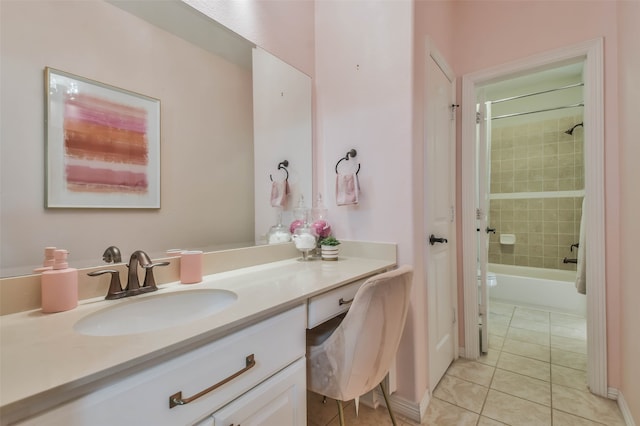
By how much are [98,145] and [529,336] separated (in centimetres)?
324

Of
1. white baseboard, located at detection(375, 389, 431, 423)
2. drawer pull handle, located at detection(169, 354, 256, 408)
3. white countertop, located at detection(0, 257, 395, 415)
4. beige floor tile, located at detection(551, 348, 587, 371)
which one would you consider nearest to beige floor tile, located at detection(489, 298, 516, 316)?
beige floor tile, located at detection(551, 348, 587, 371)

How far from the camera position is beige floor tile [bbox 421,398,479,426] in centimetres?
143

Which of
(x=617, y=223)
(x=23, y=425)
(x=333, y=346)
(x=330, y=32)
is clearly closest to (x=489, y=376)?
(x=617, y=223)

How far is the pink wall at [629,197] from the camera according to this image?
51.0 inches

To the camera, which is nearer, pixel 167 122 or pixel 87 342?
pixel 87 342

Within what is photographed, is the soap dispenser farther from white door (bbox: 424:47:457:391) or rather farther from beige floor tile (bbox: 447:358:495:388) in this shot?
beige floor tile (bbox: 447:358:495:388)

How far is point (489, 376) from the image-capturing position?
1832mm

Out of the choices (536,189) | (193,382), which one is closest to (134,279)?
(193,382)

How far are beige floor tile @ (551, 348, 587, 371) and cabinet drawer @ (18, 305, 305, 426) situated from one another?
2.17m

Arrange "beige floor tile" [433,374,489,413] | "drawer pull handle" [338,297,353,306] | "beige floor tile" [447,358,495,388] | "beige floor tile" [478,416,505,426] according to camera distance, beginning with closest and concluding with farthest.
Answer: "drawer pull handle" [338,297,353,306] → "beige floor tile" [478,416,505,426] → "beige floor tile" [433,374,489,413] → "beige floor tile" [447,358,495,388]

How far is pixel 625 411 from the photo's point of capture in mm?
1440

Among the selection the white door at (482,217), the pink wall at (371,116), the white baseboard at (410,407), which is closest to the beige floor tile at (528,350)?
the white door at (482,217)

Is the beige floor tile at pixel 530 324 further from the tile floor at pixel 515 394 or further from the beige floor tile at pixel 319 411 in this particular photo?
the beige floor tile at pixel 319 411

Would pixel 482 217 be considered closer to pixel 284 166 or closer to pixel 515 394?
pixel 515 394
